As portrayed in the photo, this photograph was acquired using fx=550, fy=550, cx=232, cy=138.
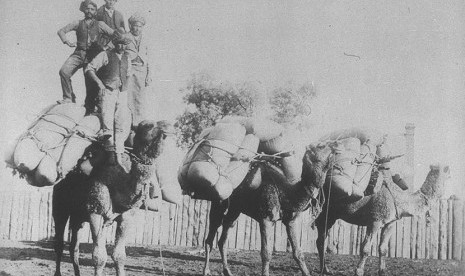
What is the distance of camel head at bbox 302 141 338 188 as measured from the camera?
8.66 metres

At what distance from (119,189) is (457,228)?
896 cm

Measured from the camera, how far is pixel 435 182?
10.0 metres

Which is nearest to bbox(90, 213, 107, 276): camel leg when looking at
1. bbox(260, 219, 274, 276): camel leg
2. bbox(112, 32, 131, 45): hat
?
bbox(260, 219, 274, 276): camel leg

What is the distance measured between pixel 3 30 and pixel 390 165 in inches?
273

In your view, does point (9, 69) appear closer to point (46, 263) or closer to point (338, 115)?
point (46, 263)

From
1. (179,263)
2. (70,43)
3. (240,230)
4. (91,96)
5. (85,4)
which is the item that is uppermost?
(85,4)

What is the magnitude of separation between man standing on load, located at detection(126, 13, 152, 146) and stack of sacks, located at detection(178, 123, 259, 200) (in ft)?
3.80

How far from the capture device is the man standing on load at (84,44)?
837 cm

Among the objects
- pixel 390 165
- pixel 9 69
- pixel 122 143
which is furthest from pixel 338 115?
pixel 9 69

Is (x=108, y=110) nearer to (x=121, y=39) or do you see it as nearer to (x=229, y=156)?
(x=121, y=39)

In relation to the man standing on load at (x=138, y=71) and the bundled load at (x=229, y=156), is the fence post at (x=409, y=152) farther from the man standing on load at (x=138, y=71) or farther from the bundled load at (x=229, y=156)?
the man standing on load at (x=138, y=71)

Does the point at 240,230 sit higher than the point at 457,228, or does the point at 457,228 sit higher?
the point at 457,228

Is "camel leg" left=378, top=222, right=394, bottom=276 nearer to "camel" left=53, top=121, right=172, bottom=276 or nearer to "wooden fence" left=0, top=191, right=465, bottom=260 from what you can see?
"wooden fence" left=0, top=191, right=465, bottom=260

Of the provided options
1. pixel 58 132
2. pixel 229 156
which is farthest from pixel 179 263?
pixel 58 132
